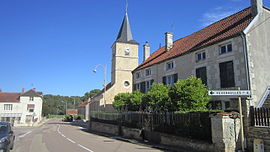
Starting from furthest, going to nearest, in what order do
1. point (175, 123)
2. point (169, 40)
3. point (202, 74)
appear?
point (169, 40), point (202, 74), point (175, 123)

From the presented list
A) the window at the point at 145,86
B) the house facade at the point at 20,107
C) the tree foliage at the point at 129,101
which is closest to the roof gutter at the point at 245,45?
the tree foliage at the point at 129,101

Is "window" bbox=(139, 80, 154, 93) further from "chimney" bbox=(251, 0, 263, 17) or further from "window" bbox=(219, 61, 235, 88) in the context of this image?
"chimney" bbox=(251, 0, 263, 17)

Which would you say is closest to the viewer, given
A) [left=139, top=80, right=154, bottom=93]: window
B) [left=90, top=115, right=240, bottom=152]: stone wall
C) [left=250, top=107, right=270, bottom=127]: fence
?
[left=250, top=107, right=270, bottom=127]: fence

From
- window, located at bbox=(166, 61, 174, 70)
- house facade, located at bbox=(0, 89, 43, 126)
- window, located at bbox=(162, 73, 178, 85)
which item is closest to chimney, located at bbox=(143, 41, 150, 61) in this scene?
window, located at bbox=(166, 61, 174, 70)

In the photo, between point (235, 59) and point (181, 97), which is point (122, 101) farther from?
point (235, 59)

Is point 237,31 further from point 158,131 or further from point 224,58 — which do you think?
point 158,131

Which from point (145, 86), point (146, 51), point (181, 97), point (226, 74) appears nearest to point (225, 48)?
point (226, 74)

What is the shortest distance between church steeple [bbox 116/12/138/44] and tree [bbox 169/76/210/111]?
27301 mm

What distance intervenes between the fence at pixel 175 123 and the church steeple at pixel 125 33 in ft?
72.7

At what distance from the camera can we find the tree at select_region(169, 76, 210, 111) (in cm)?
1460

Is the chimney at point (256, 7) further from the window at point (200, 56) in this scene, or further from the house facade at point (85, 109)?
the house facade at point (85, 109)

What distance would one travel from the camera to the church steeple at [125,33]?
41.4m

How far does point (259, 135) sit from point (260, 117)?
0.84 m

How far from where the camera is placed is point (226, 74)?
15875 mm
